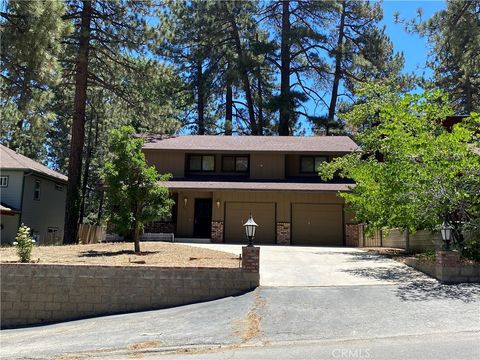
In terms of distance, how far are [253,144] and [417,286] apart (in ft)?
56.9

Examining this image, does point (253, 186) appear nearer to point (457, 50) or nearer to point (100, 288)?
point (100, 288)

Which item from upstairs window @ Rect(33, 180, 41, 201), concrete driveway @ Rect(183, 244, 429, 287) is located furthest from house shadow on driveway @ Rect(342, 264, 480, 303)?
upstairs window @ Rect(33, 180, 41, 201)

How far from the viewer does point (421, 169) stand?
496 inches

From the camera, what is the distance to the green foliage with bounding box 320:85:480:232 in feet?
40.8

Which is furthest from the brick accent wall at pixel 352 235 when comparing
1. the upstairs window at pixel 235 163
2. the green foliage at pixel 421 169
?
the green foliage at pixel 421 169

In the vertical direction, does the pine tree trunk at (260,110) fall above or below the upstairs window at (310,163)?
above

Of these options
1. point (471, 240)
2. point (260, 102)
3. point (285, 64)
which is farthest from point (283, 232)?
point (285, 64)

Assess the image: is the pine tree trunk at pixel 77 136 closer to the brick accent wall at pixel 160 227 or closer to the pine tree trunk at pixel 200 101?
the brick accent wall at pixel 160 227

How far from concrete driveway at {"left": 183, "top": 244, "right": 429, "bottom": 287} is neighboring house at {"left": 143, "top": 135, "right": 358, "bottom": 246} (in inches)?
259

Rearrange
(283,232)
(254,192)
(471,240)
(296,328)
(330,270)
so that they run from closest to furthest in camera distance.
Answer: (296,328)
(471,240)
(330,270)
(254,192)
(283,232)

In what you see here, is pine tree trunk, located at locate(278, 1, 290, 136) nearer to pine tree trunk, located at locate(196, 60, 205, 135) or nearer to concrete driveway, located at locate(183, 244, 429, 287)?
pine tree trunk, located at locate(196, 60, 205, 135)

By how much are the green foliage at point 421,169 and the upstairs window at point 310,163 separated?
10.3 m

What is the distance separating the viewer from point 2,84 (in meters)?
15.0

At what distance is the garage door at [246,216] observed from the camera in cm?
2428
